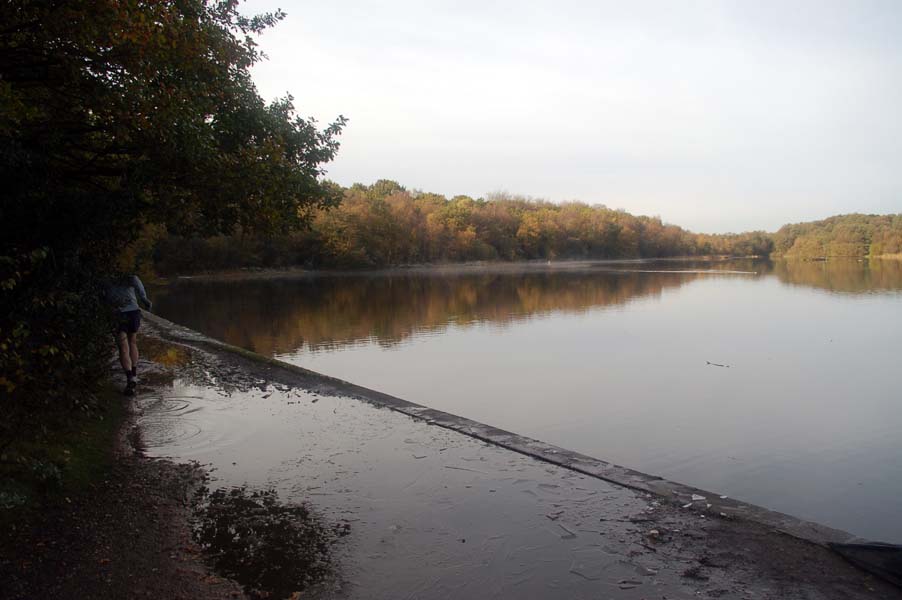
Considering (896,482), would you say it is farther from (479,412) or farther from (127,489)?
(127,489)

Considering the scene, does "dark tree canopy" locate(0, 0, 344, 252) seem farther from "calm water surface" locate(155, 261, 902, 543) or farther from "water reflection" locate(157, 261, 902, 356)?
"water reflection" locate(157, 261, 902, 356)

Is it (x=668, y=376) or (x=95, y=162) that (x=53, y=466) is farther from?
(x=668, y=376)

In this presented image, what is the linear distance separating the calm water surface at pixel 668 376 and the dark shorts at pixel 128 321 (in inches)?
237

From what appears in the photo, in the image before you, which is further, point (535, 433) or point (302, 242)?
point (302, 242)

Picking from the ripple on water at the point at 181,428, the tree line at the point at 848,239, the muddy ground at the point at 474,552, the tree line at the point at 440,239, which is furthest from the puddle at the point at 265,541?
the tree line at the point at 848,239

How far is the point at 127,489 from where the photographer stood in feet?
19.0

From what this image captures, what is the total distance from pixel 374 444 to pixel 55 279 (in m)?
4.05

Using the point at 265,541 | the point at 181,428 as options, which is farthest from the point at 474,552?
the point at 181,428

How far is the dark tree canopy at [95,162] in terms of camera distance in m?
5.26

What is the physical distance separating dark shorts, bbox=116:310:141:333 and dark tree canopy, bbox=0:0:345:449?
1.46 meters

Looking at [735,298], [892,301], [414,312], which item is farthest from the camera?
[735,298]

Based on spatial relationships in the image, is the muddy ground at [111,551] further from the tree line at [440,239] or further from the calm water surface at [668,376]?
the tree line at [440,239]

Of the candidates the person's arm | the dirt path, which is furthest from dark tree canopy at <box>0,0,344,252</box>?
the dirt path

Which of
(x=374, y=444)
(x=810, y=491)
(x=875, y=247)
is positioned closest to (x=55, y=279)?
(x=374, y=444)
